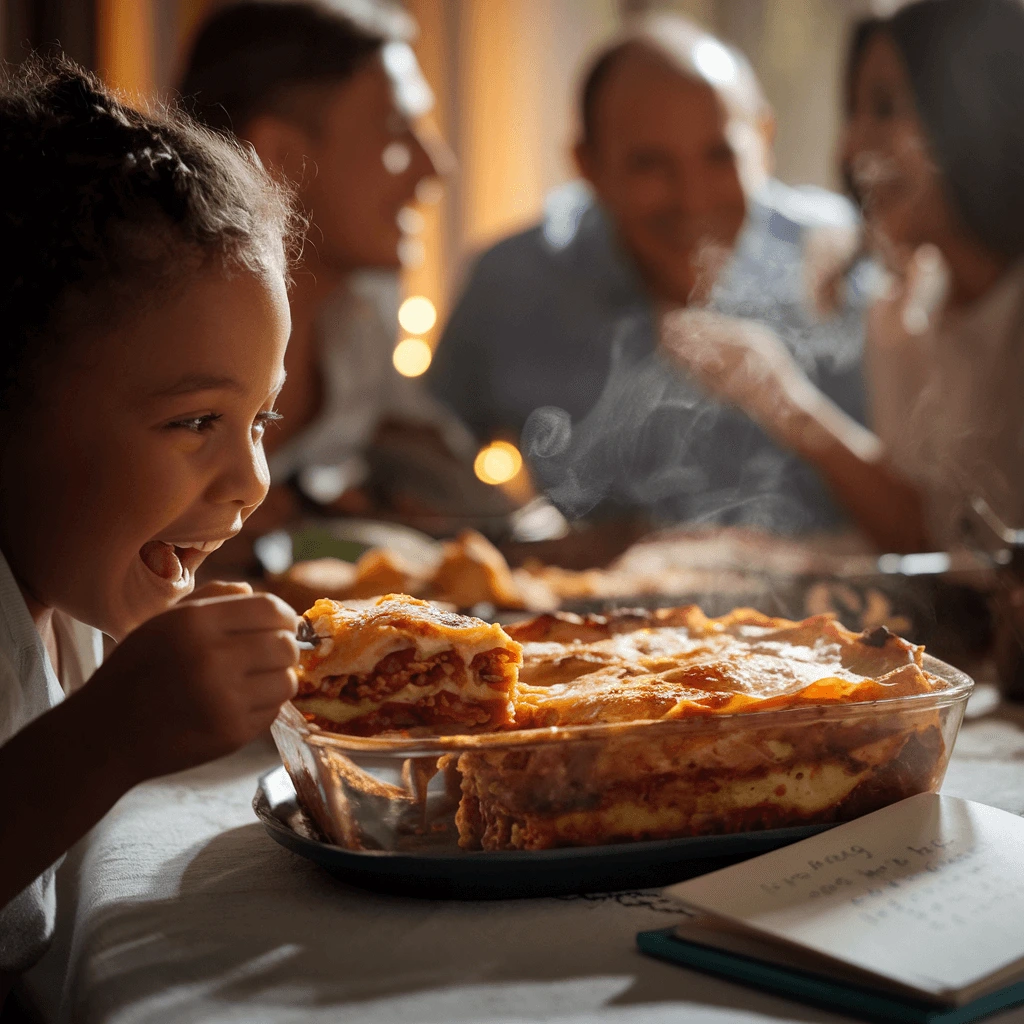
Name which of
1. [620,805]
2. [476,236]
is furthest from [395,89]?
[620,805]

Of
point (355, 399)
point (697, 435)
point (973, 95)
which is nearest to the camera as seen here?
point (973, 95)

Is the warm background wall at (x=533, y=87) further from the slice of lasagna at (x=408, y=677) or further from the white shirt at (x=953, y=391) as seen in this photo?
the slice of lasagna at (x=408, y=677)

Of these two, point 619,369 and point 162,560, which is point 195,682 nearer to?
point 162,560

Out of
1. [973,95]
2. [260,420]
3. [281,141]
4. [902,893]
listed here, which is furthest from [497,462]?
[902,893]

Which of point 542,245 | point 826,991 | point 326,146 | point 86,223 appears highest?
point 326,146

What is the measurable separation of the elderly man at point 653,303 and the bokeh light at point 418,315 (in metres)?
0.54

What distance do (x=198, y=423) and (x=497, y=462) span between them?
1859 mm

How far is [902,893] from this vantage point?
0.52 meters

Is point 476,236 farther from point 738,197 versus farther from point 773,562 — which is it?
point 773,562

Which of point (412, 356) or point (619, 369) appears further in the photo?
point (412, 356)

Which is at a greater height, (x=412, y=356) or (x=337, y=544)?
(x=412, y=356)

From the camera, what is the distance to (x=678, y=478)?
2.50 m

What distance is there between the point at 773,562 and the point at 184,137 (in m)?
0.86

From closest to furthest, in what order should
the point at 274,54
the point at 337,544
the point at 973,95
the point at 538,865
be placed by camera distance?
1. the point at 538,865
2. the point at 337,544
3. the point at 973,95
4. the point at 274,54
